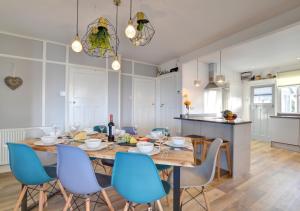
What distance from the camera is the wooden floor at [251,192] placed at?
204 cm

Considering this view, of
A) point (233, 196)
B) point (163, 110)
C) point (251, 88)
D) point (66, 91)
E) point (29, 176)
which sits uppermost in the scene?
point (251, 88)

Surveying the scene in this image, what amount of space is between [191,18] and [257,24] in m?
1.16

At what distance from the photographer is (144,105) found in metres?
5.38

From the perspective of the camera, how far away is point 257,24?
284 cm

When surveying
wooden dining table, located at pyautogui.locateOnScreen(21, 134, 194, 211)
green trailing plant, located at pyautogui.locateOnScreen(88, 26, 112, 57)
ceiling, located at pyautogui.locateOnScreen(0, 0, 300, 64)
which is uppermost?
ceiling, located at pyautogui.locateOnScreen(0, 0, 300, 64)

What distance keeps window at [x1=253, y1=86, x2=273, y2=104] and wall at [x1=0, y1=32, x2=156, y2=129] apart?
227 inches

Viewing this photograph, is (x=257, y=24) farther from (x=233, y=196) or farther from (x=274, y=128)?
(x=274, y=128)

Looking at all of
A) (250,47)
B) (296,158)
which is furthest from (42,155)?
(296,158)

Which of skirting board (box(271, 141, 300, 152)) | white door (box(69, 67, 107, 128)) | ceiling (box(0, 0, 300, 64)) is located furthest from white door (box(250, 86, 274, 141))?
white door (box(69, 67, 107, 128))

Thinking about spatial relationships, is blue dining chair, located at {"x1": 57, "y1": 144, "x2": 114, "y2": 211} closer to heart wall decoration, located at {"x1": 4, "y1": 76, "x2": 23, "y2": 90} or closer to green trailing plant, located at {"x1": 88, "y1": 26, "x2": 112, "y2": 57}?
green trailing plant, located at {"x1": 88, "y1": 26, "x2": 112, "y2": 57}

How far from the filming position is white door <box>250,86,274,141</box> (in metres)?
5.81

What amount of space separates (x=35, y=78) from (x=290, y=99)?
23.7ft

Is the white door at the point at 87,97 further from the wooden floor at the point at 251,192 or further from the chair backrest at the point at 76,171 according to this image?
the chair backrest at the point at 76,171

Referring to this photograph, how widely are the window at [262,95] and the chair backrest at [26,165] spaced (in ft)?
22.2
